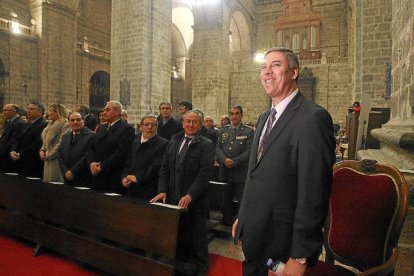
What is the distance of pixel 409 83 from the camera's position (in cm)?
233

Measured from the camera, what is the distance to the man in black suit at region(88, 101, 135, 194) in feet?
12.2

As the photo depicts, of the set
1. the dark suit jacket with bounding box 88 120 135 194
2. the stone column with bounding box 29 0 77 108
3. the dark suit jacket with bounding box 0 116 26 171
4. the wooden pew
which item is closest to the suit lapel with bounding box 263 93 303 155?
the wooden pew

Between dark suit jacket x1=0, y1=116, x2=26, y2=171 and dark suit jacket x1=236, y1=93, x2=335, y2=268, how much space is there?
189 inches

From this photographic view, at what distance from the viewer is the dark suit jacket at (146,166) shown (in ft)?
11.5

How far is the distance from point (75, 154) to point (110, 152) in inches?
26.3

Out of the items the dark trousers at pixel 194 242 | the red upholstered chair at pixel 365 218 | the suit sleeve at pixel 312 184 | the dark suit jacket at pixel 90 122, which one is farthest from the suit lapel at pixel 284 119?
the dark suit jacket at pixel 90 122

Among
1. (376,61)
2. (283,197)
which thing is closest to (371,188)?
(283,197)

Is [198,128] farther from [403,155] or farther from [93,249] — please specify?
[403,155]

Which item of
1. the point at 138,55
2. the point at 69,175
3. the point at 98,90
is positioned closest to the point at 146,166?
the point at 69,175

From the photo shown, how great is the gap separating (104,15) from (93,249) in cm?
2357

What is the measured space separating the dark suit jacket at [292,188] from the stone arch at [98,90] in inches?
845

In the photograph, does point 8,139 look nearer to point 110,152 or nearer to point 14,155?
point 14,155

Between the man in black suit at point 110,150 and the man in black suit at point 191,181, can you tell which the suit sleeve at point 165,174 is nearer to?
the man in black suit at point 191,181

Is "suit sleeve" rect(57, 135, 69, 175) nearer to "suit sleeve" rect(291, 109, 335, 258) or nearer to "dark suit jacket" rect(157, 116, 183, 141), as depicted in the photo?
"dark suit jacket" rect(157, 116, 183, 141)
